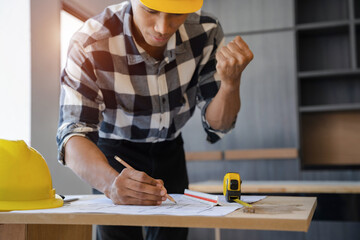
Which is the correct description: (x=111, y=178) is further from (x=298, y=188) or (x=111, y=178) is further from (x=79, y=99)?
(x=298, y=188)

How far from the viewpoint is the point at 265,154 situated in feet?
11.8

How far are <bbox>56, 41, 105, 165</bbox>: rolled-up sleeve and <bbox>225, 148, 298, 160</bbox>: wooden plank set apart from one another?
2436 millimetres

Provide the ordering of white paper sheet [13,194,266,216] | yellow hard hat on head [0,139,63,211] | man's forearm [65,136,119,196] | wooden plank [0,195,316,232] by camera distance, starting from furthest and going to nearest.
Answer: man's forearm [65,136,119,196]
yellow hard hat on head [0,139,63,211]
white paper sheet [13,194,266,216]
wooden plank [0,195,316,232]

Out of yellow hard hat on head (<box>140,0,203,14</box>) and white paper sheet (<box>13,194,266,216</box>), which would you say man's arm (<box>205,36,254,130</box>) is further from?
white paper sheet (<box>13,194,266,216</box>)

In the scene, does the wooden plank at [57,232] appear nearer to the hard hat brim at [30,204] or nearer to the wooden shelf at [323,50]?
the hard hat brim at [30,204]

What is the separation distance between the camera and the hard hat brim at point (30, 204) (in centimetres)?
93

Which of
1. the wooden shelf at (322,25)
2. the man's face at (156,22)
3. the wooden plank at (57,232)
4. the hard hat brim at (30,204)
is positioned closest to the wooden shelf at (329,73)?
the wooden shelf at (322,25)

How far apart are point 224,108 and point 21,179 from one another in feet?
2.21

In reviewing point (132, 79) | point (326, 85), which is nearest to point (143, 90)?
point (132, 79)

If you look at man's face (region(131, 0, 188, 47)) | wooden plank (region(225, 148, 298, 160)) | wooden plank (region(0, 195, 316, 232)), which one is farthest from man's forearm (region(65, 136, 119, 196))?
wooden plank (region(225, 148, 298, 160))

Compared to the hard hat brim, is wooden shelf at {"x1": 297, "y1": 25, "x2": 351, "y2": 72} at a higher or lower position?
higher

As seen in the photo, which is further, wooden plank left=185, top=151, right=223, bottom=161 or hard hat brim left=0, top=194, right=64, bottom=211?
wooden plank left=185, top=151, right=223, bottom=161

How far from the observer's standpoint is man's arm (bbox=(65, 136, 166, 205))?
98 cm

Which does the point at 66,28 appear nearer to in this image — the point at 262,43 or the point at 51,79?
the point at 51,79
